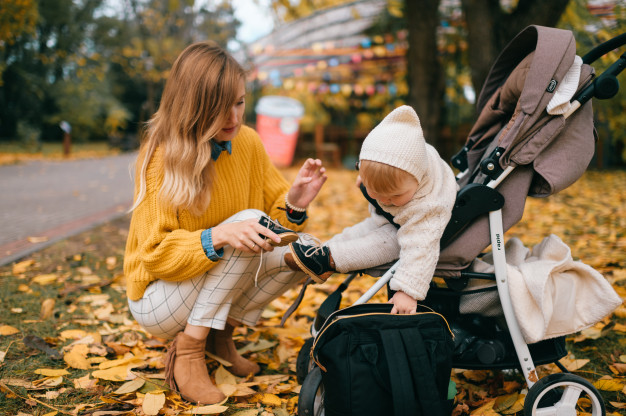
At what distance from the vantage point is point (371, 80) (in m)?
12.6

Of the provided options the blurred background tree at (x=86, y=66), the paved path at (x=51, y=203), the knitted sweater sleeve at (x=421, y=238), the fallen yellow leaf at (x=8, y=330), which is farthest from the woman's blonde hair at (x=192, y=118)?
the blurred background tree at (x=86, y=66)

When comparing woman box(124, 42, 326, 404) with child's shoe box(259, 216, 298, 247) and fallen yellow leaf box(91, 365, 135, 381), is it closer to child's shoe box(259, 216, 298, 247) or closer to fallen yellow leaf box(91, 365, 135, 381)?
child's shoe box(259, 216, 298, 247)

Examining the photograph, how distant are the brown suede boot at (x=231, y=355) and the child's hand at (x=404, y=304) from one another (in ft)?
3.30

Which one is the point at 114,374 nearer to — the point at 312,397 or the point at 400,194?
the point at 312,397

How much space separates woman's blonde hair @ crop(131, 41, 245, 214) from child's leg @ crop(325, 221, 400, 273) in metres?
0.66

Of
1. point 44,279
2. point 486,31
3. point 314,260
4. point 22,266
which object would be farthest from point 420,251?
point 486,31

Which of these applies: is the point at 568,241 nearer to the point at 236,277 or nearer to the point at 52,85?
the point at 236,277

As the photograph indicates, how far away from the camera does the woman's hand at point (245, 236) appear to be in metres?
1.98

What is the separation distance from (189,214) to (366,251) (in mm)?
834

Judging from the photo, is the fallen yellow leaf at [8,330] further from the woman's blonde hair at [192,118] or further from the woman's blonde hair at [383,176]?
the woman's blonde hair at [383,176]

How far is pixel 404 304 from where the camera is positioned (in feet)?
6.09

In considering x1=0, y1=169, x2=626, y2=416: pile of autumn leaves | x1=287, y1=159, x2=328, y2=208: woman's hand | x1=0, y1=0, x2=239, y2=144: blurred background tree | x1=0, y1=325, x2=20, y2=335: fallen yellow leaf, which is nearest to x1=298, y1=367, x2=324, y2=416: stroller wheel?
x1=0, y1=169, x2=626, y2=416: pile of autumn leaves

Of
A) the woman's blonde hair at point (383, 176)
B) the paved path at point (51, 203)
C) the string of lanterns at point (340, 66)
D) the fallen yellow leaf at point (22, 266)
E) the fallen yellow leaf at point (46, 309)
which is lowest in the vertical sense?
the paved path at point (51, 203)

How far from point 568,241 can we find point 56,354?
173 inches
